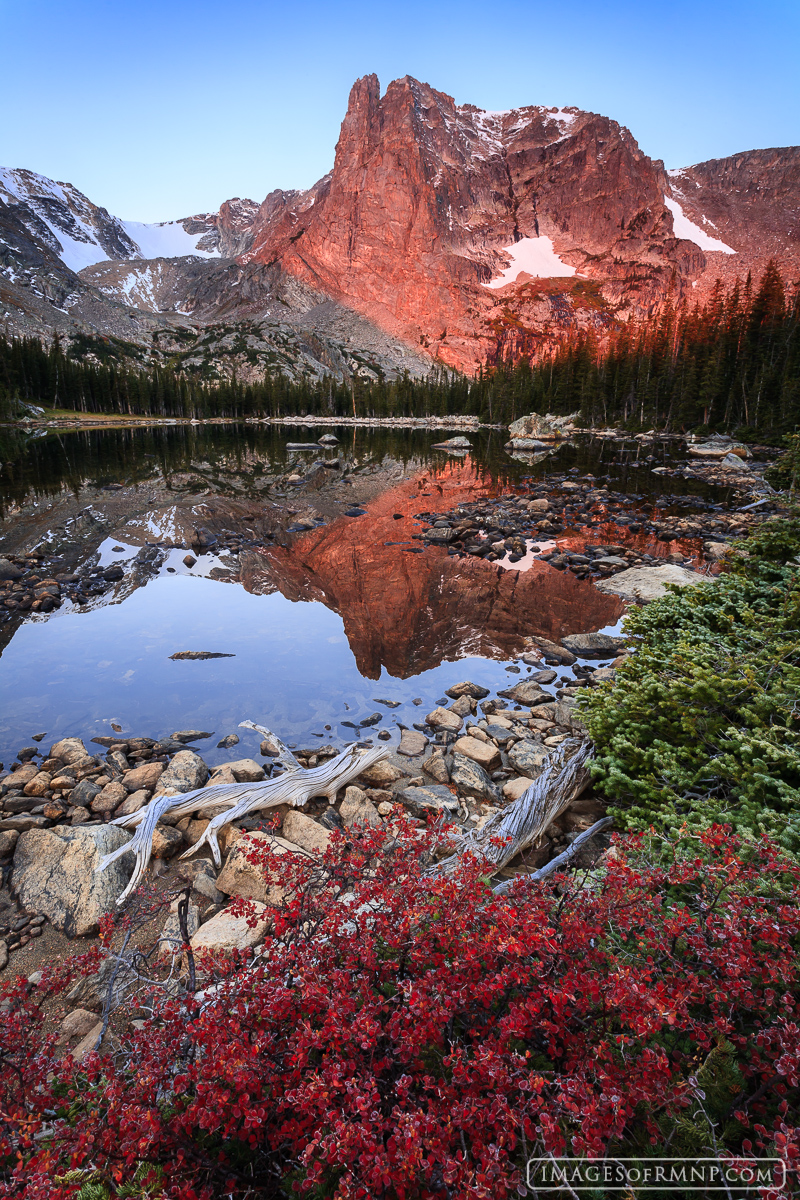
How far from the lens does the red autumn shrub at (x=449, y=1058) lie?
6.00 ft

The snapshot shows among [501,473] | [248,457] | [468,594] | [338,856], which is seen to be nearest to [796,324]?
[501,473]

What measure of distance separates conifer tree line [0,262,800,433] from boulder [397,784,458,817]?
61.8m

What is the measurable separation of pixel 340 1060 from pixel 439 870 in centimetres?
181

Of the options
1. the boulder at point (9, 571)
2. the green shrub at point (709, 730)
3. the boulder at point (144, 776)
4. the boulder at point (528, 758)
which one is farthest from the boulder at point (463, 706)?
the boulder at point (9, 571)

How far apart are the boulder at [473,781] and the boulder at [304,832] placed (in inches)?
72.8

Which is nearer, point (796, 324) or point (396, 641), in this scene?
point (396, 641)

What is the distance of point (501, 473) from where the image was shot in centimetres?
3766

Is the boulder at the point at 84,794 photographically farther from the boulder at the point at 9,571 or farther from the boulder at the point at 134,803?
the boulder at the point at 9,571

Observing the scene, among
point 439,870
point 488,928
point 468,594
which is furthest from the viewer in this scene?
point 468,594

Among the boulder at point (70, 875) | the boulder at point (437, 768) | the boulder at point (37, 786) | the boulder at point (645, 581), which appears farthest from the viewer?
the boulder at point (645, 581)

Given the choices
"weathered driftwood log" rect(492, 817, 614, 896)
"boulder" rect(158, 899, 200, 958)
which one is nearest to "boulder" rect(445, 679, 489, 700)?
"weathered driftwood log" rect(492, 817, 614, 896)

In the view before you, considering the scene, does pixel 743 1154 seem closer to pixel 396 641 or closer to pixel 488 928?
pixel 488 928

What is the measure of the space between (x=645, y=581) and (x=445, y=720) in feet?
28.3

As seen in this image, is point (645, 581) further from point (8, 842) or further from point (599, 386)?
point (599, 386)
